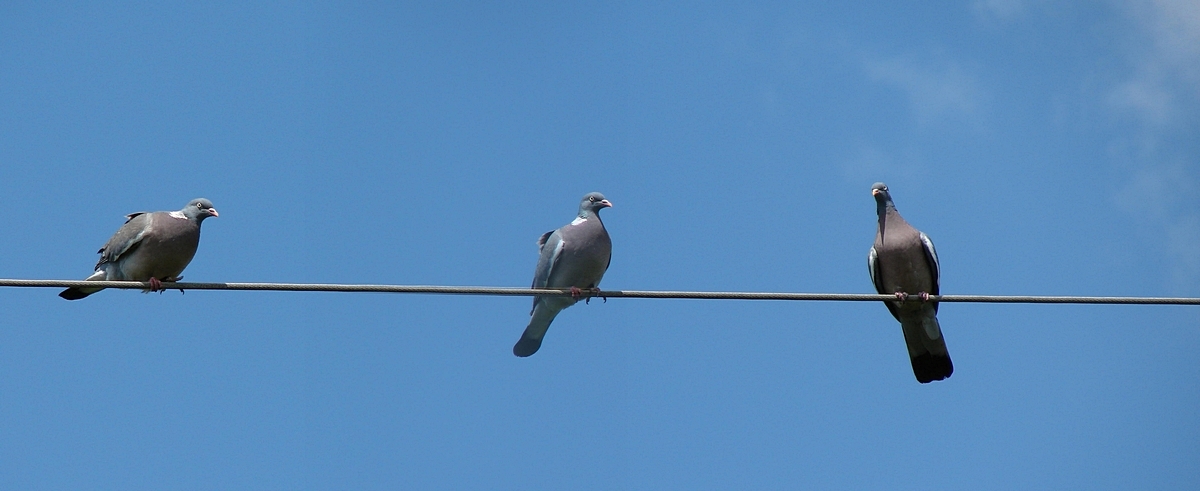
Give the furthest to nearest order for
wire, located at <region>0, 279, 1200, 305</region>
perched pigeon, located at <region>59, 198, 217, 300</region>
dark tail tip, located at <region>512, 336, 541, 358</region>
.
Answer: dark tail tip, located at <region>512, 336, 541, 358</region> < perched pigeon, located at <region>59, 198, 217, 300</region> < wire, located at <region>0, 279, 1200, 305</region>

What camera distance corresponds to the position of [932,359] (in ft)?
29.2

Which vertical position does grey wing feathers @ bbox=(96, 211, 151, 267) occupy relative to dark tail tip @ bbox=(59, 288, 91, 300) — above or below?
above

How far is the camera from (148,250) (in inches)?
331

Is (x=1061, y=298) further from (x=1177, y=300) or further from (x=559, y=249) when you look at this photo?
(x=559, y=249)

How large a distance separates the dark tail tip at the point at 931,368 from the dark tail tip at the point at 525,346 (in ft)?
9.04

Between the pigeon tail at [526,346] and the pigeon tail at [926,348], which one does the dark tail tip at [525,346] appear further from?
the pigeon tail at [926,348]

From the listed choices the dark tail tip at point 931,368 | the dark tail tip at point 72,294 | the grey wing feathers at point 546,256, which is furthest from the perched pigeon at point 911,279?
the dark tail tip at point 72,294

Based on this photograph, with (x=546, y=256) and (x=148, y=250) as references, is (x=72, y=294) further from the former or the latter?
(x=546, y=256)

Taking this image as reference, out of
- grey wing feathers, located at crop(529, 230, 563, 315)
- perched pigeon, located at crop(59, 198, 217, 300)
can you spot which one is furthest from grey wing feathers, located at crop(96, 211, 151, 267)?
grey wing feathers, located at crop(529, 230, 563, 315)

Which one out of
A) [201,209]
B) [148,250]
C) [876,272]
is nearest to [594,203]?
[876,272]

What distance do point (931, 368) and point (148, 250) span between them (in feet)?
18.1

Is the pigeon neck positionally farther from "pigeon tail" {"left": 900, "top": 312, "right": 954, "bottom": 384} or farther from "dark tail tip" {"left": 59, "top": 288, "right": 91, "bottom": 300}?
"dark tail tip" {"left": 59, "top": 288, "right": 91, "bottom": 300}

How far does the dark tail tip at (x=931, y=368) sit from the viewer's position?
891cm

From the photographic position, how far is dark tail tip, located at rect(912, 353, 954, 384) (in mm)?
8914
